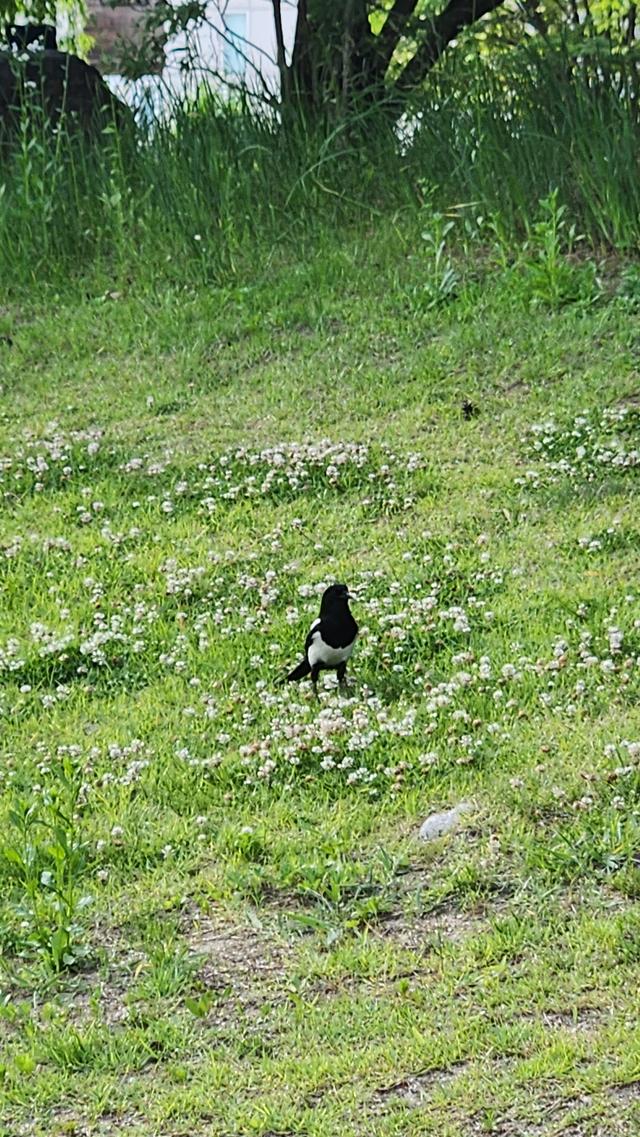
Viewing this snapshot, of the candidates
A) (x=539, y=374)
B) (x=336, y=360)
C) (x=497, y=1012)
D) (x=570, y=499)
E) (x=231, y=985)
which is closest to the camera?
(x=497, y=1012)

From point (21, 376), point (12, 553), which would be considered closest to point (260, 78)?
point (21, 376)

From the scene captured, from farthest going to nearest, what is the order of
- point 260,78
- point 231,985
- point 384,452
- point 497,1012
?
point 260,78
point 384,452
point 231,985
point 497,1012

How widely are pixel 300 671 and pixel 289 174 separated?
5.99 m

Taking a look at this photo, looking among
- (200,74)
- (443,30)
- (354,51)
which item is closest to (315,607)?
(354,51)

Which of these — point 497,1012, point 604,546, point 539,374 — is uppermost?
point 539,374

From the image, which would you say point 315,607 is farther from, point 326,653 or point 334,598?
point 326,653

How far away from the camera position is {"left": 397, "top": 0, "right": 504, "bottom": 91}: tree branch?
1096 cm

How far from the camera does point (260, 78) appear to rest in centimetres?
1077

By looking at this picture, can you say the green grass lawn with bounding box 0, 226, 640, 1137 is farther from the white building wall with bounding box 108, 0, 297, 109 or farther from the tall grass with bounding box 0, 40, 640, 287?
the white building wall with bounding box 108, 0, 297, 109

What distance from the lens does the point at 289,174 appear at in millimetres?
10336

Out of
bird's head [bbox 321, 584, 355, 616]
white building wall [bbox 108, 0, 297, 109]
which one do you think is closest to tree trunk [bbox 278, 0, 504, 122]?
white building wall [bbox 108, 0, 297, 109]

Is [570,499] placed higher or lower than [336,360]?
lower

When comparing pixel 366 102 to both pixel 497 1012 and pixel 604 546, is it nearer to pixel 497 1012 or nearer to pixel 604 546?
pixel 604 546

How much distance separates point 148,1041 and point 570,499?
12.7 feet
